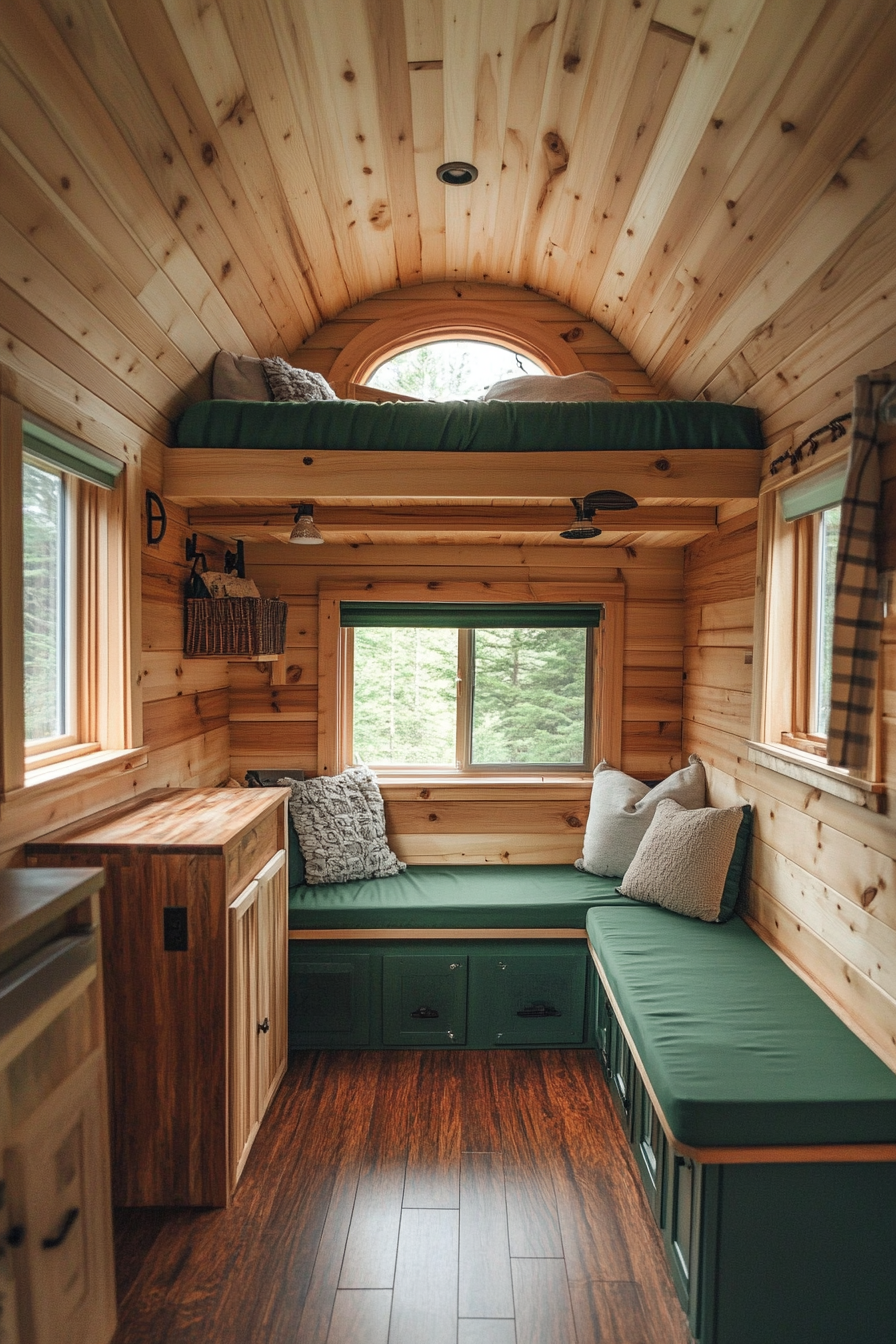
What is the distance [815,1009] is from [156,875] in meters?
1.72

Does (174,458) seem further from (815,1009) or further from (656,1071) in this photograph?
(815,1009)

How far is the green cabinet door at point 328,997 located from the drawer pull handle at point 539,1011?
0.57 meters

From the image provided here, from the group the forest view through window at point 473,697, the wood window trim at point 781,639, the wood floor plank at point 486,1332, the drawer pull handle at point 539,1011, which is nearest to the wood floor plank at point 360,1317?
the wood floor plank at point 486,1332

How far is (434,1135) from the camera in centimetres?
242

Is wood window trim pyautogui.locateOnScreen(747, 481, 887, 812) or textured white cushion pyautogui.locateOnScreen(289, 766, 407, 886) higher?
wood window trim pyautogui.locateOnScreen(747, 481, 887, 812)

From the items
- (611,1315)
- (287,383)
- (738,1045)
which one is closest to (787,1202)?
(738,1045)

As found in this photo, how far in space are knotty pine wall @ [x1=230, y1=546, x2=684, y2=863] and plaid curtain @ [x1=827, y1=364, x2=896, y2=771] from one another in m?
1.71

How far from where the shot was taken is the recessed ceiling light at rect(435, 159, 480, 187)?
247 centimetres

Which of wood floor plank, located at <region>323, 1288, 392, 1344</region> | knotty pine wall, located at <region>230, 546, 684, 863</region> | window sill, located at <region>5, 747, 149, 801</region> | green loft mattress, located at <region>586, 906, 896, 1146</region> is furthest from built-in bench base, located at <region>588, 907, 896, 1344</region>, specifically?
knotty pine wall, located at <region>230, 546, 684, 863</region>

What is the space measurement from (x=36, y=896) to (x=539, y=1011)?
2045 millimetres

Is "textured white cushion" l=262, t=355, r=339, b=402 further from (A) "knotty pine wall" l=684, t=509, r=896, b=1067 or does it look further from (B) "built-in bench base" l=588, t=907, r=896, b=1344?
(B) "built-in bench base" l=588, t=907, r=896, b=1344

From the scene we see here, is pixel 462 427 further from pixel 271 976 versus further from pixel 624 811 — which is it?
pixel 271 976

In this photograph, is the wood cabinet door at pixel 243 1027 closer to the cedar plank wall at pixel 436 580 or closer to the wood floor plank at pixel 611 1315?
the wood floor plank at pixel 611 1315

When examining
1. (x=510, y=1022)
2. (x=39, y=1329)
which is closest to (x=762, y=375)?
(x=510, y=1022)
